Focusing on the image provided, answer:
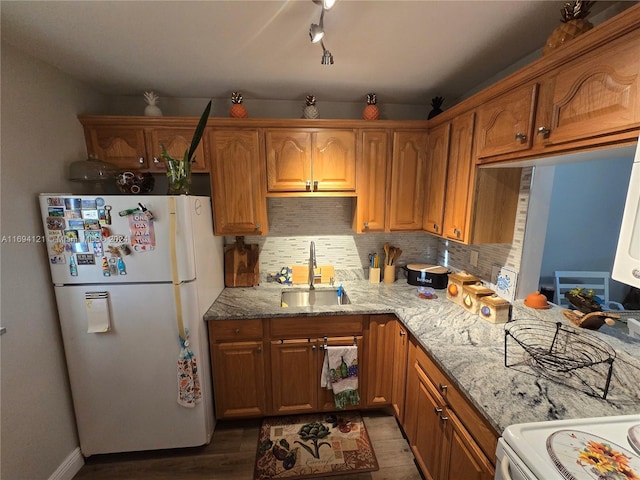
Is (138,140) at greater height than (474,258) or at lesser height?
greater

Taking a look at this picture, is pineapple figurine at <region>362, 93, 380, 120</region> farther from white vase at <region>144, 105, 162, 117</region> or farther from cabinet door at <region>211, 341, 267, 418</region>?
cabinet door at <region>211, 341, 267, 418</region>

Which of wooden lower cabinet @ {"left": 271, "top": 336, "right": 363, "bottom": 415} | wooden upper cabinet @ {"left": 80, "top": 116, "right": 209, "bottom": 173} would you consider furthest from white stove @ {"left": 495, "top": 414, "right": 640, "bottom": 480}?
wooden upper cabinet @ {"left": 80, "top": 116, "right": 209, "bottom": 173}

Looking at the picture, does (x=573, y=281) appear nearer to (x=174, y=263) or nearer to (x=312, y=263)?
(x=312, y=263)

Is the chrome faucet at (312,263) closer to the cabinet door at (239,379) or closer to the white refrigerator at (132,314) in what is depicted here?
the cabinet door at (239,379)

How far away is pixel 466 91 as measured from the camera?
2.00 metres

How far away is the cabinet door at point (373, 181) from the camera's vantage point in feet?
6.51

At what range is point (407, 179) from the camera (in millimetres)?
2047

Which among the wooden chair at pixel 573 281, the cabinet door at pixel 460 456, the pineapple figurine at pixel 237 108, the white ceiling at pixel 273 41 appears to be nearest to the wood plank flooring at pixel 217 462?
the cabinet door at pixel 460 456

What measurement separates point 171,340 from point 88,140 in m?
1.47

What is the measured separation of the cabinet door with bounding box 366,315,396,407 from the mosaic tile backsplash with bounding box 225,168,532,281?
25.3 inches

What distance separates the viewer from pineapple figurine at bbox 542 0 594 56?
979 millimetres

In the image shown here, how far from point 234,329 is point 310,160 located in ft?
4.28

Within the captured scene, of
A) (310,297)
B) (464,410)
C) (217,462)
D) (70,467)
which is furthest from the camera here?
(310,297)

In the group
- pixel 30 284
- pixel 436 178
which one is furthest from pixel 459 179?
pixel 30 284
